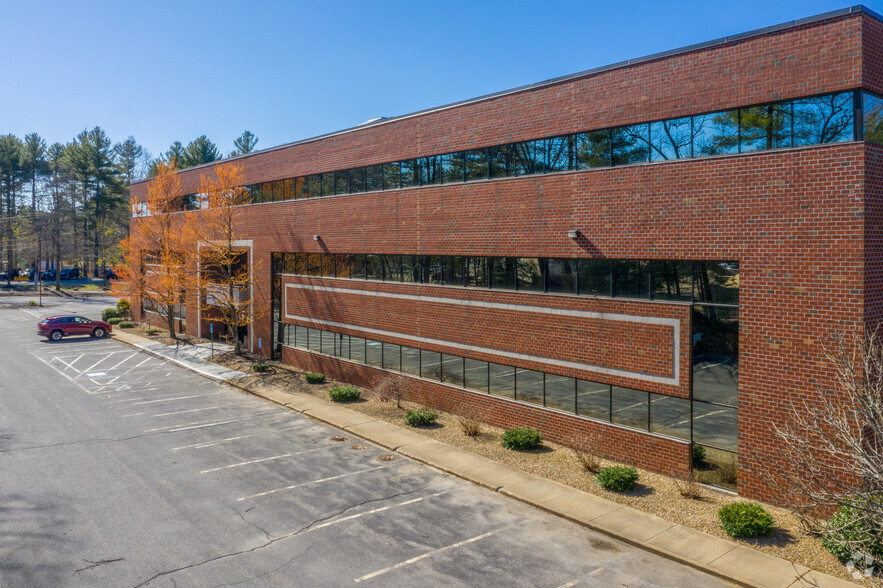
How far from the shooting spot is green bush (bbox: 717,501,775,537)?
12.8m

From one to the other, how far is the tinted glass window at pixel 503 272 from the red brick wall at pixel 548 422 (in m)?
4.23

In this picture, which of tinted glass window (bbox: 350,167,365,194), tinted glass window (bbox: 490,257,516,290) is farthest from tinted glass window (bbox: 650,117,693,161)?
tinted glass window (bbox: 350,167,365,194)

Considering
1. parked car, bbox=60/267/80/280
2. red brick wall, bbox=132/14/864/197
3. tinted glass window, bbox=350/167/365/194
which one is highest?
red brick wall, bbox=132/14/864/197

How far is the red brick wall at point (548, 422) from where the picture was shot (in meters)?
16.6

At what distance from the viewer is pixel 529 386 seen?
20.6 metres

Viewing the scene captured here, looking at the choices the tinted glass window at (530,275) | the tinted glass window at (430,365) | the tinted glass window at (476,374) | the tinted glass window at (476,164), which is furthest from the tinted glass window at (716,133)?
the tinted glass window at (430,365)

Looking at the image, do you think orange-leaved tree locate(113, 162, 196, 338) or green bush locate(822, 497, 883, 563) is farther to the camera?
orange-leaved tree locate(113, 162, 196, 338)

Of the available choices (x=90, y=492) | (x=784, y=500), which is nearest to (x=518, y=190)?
(x=784, y=500)

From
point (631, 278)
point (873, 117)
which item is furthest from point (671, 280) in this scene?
point (873, 117)

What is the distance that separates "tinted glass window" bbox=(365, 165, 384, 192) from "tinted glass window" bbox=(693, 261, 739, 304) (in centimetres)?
1489

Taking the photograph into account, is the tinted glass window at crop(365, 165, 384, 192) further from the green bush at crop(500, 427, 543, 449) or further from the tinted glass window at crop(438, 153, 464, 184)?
the green bush at crop(500, 427, 543, 449)

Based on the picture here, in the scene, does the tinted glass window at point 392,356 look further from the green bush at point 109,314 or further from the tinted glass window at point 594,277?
the green bush at point 109,314

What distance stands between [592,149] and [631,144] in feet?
4.35

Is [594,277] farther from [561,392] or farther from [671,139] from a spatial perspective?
[671,139]
